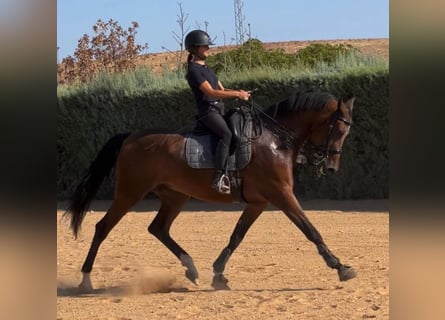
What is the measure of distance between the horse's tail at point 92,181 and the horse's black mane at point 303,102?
1.73 metres

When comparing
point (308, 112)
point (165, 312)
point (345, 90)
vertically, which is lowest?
point (165, 312)

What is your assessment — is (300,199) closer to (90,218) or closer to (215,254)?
(90,218)

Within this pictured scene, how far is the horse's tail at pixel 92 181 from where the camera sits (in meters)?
8.08

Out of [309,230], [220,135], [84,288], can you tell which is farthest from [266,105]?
[84,288]

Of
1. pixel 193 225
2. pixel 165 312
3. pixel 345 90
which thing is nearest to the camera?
pixel 165 312

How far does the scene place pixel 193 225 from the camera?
13.1m

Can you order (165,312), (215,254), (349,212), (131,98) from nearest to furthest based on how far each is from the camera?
(165,312)
(215,254)
(349,212)
(131,98)

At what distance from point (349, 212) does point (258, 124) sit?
269 inches

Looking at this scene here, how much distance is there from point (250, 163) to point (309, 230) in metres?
0.92

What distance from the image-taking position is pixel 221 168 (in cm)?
730

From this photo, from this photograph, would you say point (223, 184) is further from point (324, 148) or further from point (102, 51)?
point (102, 51)

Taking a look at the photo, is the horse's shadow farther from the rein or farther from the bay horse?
the rein

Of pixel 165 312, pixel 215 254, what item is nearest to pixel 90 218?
pixel 215 254

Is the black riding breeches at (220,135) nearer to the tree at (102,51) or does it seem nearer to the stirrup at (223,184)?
the stirrup at (223,184)
